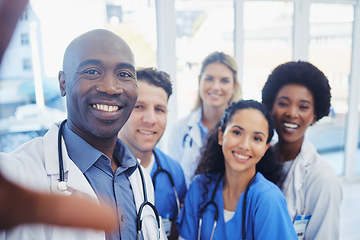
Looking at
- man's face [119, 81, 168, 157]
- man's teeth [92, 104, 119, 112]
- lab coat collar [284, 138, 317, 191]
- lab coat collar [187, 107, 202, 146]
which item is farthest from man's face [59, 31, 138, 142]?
lab coat collar [187, 107, 202, 146]

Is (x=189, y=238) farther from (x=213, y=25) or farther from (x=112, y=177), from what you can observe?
(x=213, y=25)

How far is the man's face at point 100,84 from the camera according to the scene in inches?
28.4

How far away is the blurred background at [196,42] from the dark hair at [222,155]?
403 mm

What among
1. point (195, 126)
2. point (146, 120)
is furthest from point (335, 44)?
point (146, 120)

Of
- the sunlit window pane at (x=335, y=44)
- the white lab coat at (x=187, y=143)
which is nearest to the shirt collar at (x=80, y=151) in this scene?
the white lab coat at (x=187, y=143)

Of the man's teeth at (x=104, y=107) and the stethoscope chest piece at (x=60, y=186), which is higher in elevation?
the man's teeth at (x=104, y=107)

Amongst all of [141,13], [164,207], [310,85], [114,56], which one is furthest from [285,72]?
[141,13]

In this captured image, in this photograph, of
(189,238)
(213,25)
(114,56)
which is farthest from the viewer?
(213,25)

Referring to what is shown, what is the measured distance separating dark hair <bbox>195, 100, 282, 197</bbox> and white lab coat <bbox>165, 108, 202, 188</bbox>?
0.93 feet

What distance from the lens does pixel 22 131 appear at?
8.32ft

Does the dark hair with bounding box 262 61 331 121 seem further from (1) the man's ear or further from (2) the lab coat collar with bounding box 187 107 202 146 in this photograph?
(1) the man's ear

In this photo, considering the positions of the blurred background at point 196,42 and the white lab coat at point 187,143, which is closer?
the white lab coat at point 187,143

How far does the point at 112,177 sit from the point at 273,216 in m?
0.66

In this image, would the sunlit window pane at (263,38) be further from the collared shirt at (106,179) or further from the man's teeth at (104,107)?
the man's teeth at (104,107)
